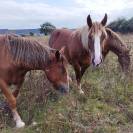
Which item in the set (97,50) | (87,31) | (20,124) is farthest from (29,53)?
(87,31)

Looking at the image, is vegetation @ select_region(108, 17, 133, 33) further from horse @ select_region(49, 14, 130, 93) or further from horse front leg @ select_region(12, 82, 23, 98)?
horse front leg @ select_region(12, 82, 23, 98)

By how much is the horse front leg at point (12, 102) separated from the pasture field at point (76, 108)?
11cm

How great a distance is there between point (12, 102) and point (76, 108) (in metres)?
1.21

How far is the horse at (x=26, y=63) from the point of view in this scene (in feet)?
19.4

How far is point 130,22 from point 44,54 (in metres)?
23.7

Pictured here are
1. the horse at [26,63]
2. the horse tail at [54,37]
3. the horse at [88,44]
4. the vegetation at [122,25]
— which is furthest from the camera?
the vegetation at [122,25]

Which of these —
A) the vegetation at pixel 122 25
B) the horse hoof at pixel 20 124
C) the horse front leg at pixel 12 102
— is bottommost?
the horse hoof at pixel 20 124

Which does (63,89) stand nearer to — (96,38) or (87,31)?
(96,38)

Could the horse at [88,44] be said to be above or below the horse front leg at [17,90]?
above

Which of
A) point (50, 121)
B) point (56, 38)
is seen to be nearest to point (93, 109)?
point (50, 121)

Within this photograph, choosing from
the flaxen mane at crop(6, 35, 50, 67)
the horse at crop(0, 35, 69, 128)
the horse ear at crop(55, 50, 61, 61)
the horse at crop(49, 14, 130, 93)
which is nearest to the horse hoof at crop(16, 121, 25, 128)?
the horse at crop(0, 35, 69, 128)

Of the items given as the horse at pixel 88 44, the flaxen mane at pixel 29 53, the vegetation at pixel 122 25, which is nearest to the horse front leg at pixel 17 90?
the flaxen mane at pixel 29 53

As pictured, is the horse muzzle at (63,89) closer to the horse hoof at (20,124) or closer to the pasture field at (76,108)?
the pasture field at (76,108)

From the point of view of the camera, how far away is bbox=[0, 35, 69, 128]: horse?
19.4ft
